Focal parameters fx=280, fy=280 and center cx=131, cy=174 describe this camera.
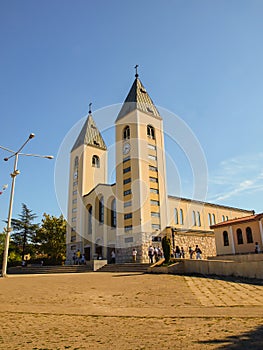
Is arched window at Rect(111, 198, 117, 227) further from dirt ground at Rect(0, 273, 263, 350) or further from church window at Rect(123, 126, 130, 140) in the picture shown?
dirt ground at Rect(0, 273, 263, 350)

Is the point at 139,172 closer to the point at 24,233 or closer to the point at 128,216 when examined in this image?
the point at 128,216

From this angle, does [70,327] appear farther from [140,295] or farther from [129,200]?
[129,200]

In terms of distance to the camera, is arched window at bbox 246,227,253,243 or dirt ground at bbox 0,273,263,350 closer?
dirt ground at bbox 0,273,263,350

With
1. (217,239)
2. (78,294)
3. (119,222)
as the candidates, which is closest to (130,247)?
(119,222)

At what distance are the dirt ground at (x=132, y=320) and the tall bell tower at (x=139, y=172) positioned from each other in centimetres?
2236

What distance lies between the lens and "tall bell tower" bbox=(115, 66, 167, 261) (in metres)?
33.6

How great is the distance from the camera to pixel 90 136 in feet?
167

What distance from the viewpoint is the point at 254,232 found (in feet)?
85.9

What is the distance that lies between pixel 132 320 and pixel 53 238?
44.1 meters

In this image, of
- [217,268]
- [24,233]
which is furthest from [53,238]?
[217,268]

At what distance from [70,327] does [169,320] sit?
7.24ft

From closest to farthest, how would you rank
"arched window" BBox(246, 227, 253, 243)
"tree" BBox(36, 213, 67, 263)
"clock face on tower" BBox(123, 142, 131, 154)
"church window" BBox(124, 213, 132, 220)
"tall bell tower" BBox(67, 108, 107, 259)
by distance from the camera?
1. "arched window" BBox(246, 227, 253, 243)
2. "church window" BBox(124, 213, 132, 220)
3. "clock face on tower" BBox(123, 142, 131, 154)
4. "tall bell tower" BBox(67, 108, 107, 259)
5. "tree" BBox(36, 213, 67, 263)

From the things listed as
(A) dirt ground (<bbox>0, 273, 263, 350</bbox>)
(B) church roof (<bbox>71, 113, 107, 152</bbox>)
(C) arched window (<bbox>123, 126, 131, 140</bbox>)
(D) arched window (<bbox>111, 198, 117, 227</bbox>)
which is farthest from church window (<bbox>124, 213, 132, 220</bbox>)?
(A) dirt ground (<bbox>0, 273, 263, 350</bbox>)

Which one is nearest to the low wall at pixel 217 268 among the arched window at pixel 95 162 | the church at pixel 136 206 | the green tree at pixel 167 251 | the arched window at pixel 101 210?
the green tree at pixel 167 251
